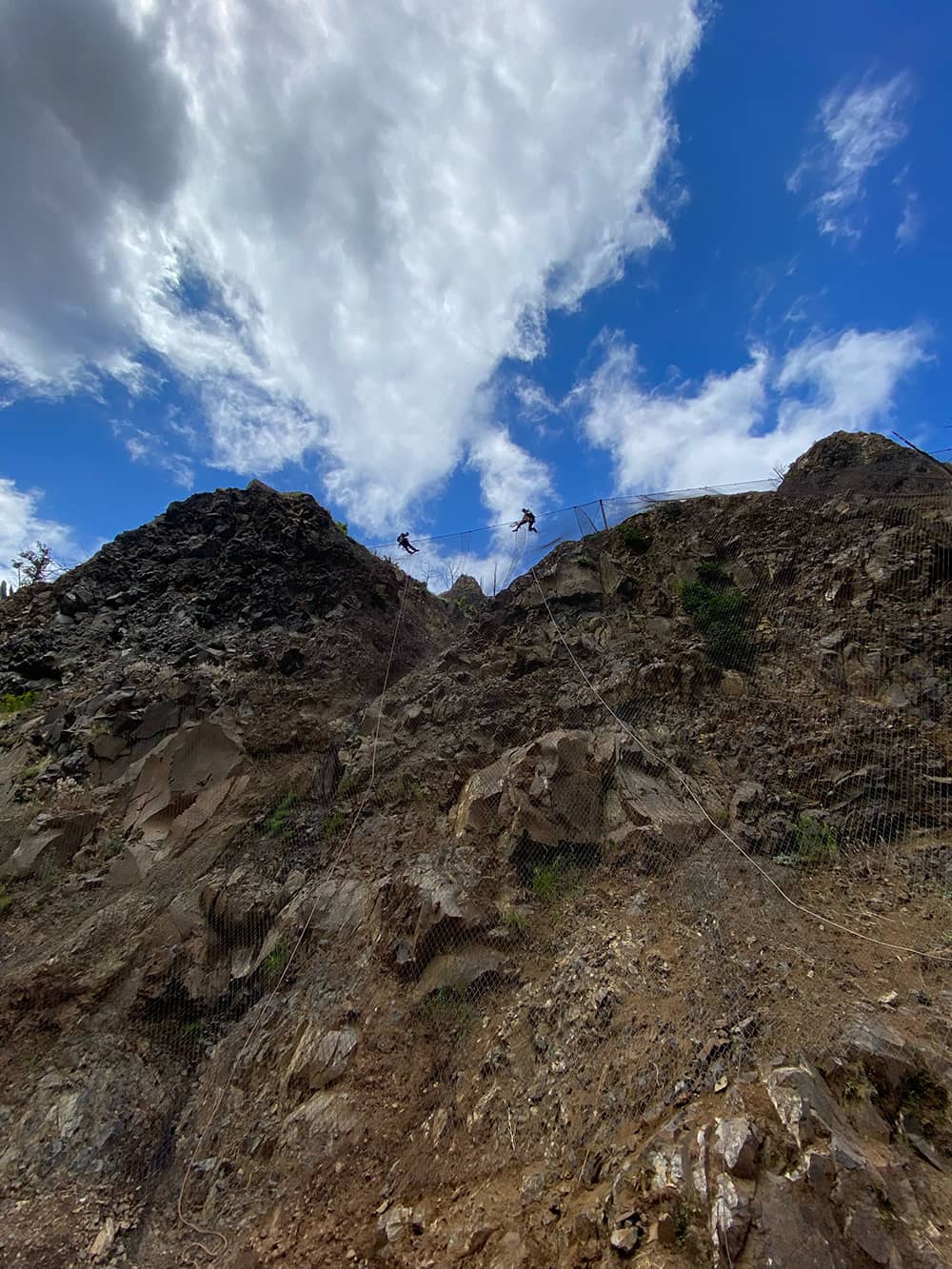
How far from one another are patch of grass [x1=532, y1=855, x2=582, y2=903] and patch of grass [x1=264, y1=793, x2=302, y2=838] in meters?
4.29

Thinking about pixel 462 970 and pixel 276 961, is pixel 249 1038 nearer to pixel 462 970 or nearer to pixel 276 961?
pixel 276 961

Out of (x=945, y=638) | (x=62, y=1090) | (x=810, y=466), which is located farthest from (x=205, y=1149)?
(x=810, y=466)

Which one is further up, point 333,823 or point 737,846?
point 333,823

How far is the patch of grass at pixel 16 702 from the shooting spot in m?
12.3

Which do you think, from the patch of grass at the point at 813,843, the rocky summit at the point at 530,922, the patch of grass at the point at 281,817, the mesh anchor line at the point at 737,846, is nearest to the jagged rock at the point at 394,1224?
the rocky summit at the point at 530,922

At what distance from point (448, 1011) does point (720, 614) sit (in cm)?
716

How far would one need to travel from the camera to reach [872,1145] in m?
3.48

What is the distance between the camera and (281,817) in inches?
356

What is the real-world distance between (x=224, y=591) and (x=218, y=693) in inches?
159

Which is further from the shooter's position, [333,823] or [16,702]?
[16,702]

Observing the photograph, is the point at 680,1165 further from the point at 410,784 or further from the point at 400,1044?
the point at 410,784

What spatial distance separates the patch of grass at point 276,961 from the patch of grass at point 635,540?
927cm

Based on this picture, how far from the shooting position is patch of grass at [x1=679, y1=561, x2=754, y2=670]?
29.2ft

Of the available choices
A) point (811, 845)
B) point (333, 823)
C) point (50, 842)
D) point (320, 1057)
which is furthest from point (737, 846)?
point (50, 842)
